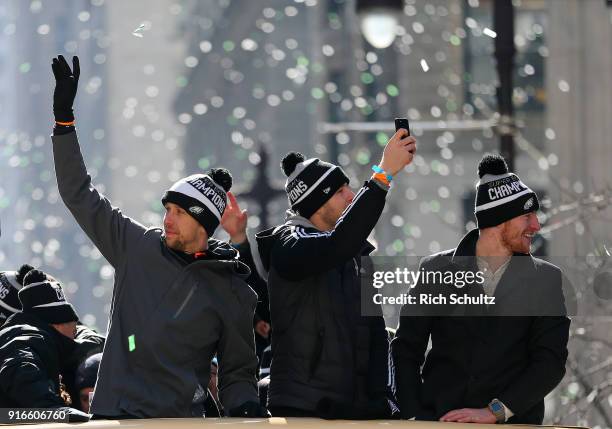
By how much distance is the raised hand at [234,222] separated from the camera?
906 cm

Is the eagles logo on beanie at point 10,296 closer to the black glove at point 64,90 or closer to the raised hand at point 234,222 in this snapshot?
the raised hand at point 234,222

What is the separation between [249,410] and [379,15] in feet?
25.0

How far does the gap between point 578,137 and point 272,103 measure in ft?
124

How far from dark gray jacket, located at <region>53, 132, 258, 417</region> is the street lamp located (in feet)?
23.3

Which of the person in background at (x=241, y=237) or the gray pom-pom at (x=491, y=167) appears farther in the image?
the person in background at (x=241, y=237)

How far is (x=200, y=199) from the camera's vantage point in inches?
309

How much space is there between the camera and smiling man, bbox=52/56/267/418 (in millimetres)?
7590

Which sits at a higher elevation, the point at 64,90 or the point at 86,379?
the point at 64,90

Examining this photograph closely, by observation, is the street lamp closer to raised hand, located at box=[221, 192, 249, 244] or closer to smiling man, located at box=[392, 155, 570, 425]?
raised hand, located at box=[221, 192, 249, 244]

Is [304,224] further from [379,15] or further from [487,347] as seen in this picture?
[379,15]

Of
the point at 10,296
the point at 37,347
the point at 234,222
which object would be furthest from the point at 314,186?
the point at 10,296

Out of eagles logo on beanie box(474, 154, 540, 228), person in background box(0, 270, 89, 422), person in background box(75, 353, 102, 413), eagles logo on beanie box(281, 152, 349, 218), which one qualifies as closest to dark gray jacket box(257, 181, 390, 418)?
eagles logo on beanie box(281, 152, 349, 218)

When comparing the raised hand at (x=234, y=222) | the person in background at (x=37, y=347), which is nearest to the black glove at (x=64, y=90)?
the person in background at (x=37, y=347)

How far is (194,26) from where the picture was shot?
75.2 m
